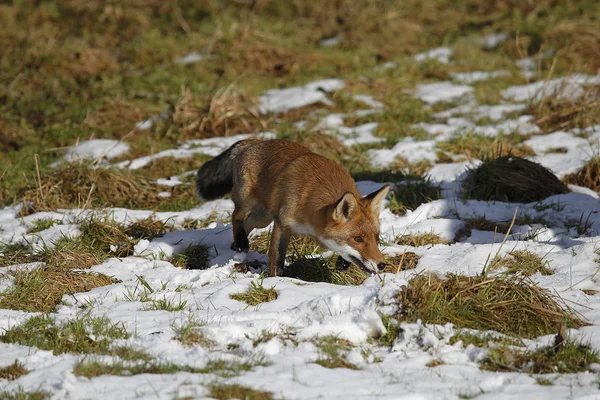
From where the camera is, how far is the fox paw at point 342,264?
268 inches

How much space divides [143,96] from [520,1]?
9142 millimetres

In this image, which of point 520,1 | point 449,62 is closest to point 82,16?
point 449,62

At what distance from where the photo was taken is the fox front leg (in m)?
6.77

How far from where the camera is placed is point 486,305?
219 inches

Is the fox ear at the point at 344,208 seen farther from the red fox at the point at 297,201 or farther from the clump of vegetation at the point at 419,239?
the clump of vegetation at the point at 419,239

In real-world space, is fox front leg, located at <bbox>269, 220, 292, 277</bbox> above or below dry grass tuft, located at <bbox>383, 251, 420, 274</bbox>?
above

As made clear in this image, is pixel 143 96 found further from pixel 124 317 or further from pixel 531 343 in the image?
pixel 531 343

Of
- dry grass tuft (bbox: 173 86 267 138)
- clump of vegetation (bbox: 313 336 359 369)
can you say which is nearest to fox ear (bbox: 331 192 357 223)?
clump of vegetation (bbox: 313 336 359 369)

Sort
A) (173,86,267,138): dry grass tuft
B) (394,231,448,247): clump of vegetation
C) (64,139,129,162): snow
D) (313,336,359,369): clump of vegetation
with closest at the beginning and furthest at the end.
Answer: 1. (313,336,359,369): clump of vegetation
2. (394,231,448,247): clump of vegetation
3. (64,139,129,162): snow
4. (173,86,267,138): dry grass tuft

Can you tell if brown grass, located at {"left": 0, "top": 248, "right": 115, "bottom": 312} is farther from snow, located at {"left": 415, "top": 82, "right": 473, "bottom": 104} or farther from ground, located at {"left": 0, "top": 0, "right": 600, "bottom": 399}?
snow, located at {"left": 415, "top": 82, "right": 473, "bottom": 104}

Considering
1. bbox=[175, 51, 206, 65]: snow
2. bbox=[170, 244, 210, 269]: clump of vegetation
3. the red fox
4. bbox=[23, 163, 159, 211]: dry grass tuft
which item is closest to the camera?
the red fox

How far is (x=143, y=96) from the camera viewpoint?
12.7 m

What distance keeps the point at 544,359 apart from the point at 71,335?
10.9 feet

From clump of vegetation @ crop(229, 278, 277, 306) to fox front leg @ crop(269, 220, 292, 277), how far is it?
0.76 m
